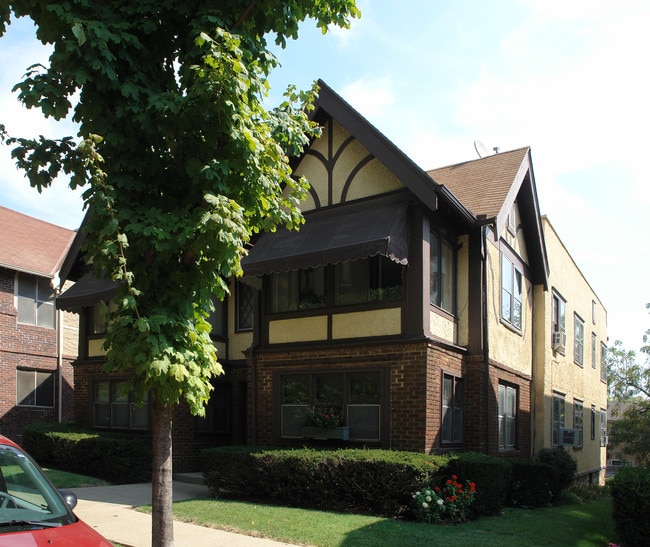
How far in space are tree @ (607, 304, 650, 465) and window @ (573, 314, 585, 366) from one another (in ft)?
13.0

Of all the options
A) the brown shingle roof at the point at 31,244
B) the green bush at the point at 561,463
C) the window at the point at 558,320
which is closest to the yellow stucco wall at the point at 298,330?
the green bush at the point at 561,463

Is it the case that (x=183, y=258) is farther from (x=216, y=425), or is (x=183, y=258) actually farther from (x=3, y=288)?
(x=3, y=288)

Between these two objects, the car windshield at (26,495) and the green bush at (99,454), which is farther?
the green bush at (99,454)

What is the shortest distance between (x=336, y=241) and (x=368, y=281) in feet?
4.40

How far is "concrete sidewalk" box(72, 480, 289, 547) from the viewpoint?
880 cm

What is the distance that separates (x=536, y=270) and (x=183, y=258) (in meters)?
13.9

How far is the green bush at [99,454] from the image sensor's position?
1520 centimetres

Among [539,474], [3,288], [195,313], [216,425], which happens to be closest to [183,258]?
[195,313]

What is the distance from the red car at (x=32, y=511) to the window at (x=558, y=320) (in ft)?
52.7

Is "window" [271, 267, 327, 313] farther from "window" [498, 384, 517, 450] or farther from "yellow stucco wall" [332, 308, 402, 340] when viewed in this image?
"window" [498, 384, 517, 450]

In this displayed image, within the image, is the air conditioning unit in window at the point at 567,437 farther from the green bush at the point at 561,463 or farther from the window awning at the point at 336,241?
the window awning at the point at 336,241

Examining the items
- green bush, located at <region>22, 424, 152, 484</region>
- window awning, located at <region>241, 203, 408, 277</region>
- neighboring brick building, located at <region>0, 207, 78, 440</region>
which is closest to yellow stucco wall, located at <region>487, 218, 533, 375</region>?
window awning, located at <region>241, 203, 408, 277</region>

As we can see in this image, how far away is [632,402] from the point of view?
41.1m

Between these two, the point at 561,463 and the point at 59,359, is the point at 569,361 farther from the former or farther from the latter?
the point at 59,359
